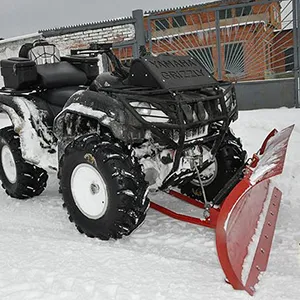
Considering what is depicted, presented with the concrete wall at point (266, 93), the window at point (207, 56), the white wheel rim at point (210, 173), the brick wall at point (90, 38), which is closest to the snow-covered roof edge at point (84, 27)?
the brick wall at point (90, 38)

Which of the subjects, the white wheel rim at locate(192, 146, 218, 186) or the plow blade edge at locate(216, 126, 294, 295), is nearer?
the plow blade edge at locate(216, 126, 294, 295)

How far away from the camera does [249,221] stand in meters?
2.87

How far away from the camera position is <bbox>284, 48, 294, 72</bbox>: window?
824 centimetres

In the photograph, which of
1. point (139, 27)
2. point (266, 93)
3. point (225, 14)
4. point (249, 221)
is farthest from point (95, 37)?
point (249, 221)

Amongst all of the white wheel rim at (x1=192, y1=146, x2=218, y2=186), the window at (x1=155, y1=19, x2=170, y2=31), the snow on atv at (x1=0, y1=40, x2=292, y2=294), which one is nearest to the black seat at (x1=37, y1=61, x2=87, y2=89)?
the snow on atv at (x1=0, y1=40, x2=292, y2=294)

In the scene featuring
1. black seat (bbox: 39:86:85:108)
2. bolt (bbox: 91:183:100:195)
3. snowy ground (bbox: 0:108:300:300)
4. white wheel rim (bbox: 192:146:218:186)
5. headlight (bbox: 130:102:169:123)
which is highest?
black seat (bbox: 39:86:85:108)

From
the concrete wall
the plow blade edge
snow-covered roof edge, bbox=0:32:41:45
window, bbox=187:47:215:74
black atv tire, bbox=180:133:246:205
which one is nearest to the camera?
the plow blade edge

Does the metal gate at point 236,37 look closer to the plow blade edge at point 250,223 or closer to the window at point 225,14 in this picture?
the window at point 225,14

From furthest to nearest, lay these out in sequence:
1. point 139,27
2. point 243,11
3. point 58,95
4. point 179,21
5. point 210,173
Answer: point 139,27 → point 179,21 → point 243,11 → point 58,95 → point 210,173

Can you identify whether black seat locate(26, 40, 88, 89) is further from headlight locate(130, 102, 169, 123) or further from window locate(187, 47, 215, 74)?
window locate(187, 47, 215, 74)

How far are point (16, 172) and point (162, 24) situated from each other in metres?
5.45

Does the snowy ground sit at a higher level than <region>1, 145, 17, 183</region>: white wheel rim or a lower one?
lower

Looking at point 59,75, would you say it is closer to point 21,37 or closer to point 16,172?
point 16,172

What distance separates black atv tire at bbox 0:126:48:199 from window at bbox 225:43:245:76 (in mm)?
5199
